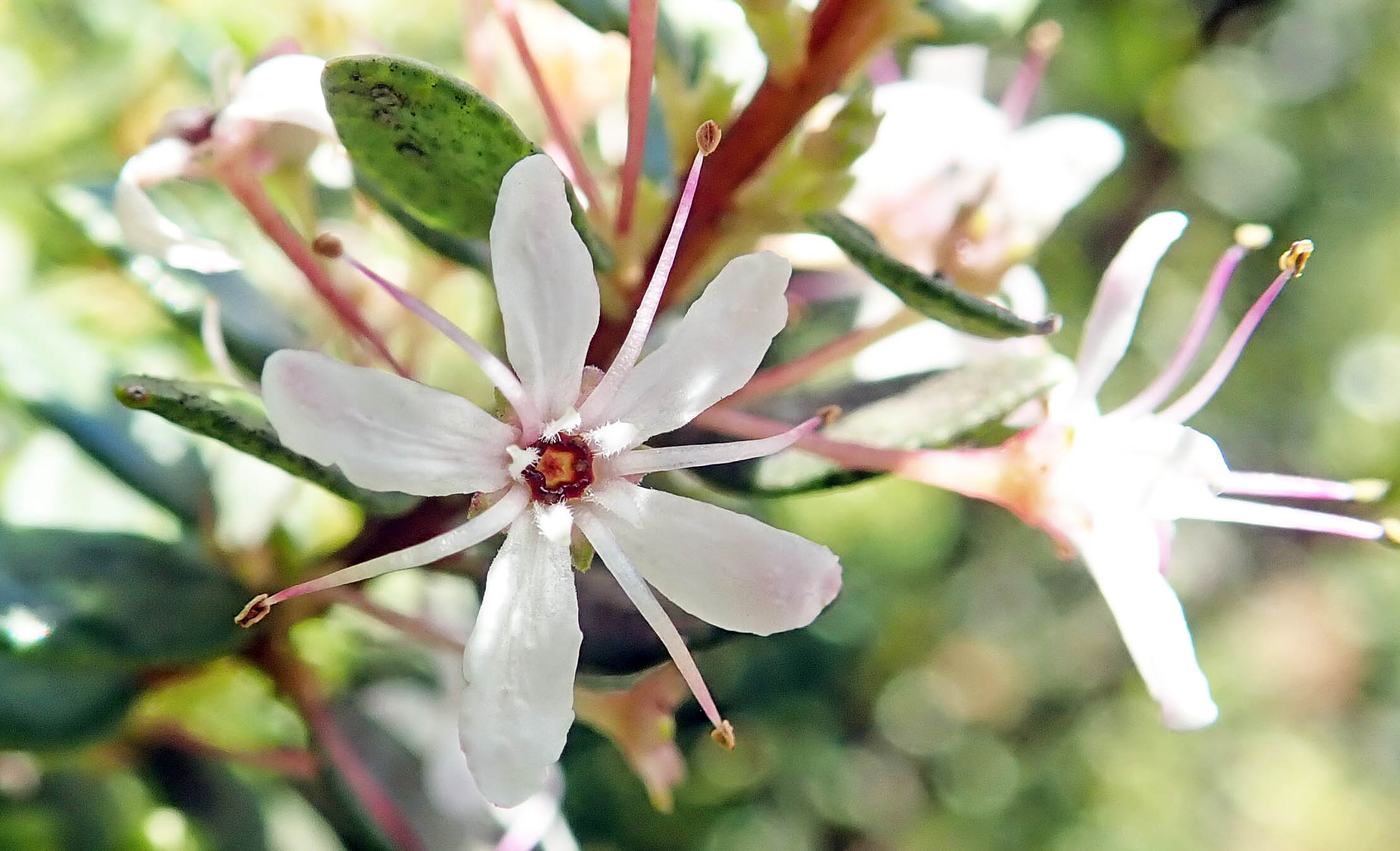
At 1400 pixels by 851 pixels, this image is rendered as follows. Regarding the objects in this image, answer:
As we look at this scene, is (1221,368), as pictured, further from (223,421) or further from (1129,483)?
(223,421)

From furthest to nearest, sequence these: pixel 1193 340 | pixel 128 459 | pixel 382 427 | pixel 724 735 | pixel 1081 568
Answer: pixel 1081 568 < pixel 128 459 < pixel 1193 340 < pixel 724 735 < pixel 382 427

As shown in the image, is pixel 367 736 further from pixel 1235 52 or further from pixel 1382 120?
pixel 1382 120

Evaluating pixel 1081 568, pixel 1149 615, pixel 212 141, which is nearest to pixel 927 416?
pixel 1149 615

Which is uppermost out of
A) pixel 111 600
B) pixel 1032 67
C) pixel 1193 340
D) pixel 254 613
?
pixel 1032 67

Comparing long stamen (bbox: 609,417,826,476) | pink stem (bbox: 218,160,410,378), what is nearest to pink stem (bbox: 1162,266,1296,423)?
long stamen (bbox: 609,417,826,476)

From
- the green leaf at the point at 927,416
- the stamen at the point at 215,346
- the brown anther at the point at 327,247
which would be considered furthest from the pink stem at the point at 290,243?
the green leaf at the point at 927,416

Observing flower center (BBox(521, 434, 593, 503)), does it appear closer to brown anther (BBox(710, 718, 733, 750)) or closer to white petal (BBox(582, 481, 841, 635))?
white petal (BBox(582, 481, 841, 635))
